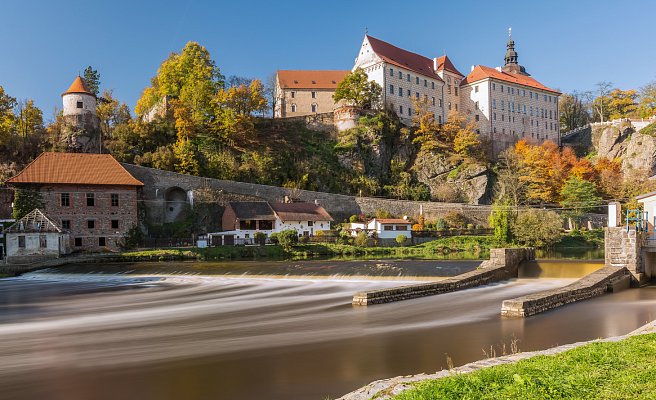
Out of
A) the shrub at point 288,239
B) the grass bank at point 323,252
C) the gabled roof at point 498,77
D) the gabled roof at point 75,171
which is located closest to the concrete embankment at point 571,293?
the grass bank at point 323,252

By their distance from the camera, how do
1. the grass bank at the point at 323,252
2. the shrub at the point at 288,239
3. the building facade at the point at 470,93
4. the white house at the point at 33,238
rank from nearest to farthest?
the white house at the point at 33,238, the grass bank at the point at 323,252, the shrub at the point at 288,239, the building facade at the point at 470,93

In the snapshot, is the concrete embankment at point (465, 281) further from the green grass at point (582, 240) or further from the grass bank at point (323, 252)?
the green grass at point (582, 240)

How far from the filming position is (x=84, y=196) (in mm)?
40344

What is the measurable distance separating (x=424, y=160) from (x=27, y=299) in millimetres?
51552

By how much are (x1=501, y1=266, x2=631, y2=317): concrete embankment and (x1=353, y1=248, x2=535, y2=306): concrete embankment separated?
A: 370 cm

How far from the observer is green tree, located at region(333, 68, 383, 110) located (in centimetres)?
6456

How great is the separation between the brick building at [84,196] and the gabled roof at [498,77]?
2194 inches

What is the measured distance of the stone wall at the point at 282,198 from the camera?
153 feet

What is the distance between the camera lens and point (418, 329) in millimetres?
12859

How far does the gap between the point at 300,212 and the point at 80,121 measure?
84.3 ft

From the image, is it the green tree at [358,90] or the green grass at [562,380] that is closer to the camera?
the green grass at [562,380]

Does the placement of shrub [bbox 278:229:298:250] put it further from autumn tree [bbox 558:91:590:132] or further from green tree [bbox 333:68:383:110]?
autumn tree [bbox 558:91:590:132]

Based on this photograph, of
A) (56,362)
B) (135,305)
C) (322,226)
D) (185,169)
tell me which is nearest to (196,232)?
(185,169)

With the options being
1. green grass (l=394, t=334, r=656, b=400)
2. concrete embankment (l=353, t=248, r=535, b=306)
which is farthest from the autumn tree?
green grass (l=394, t=334, r=656, b=400)
